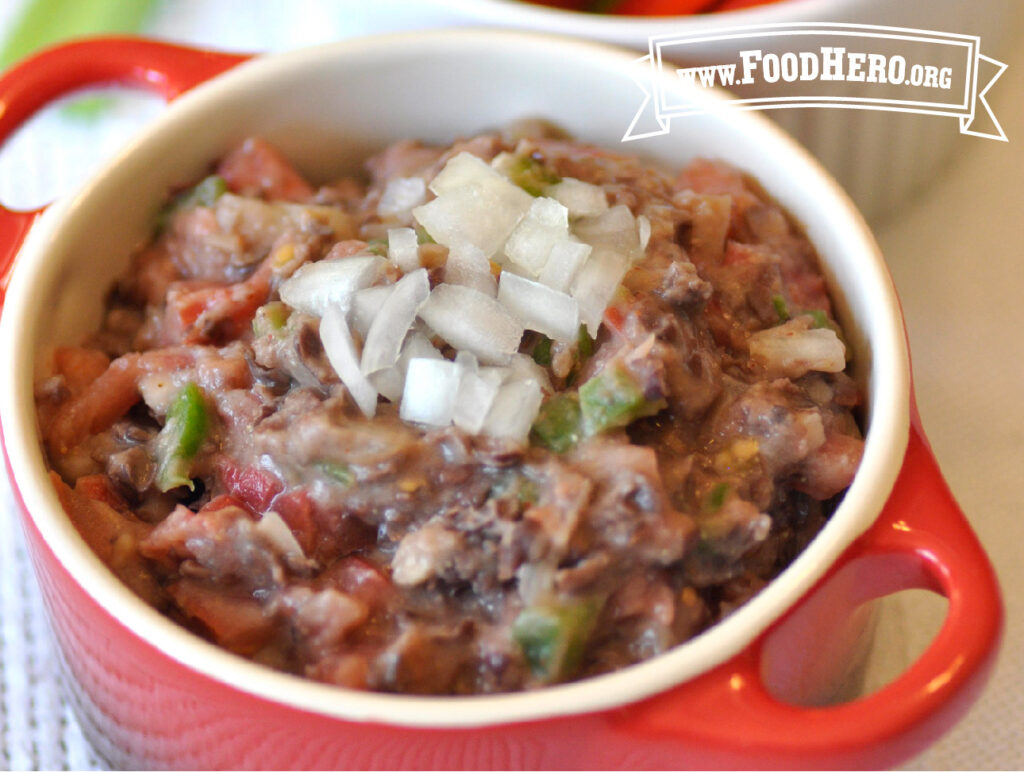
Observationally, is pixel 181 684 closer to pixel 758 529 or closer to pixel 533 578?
pixel 533 578

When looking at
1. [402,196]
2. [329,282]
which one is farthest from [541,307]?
[402,196]

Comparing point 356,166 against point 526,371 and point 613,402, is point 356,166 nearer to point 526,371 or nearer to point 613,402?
point 526,371

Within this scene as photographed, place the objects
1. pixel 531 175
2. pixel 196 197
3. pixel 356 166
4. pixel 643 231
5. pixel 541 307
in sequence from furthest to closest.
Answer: pixel 356 166 → pixel 196 197 → pixel 531 175 → pixel 643 231 → pixel 541 307

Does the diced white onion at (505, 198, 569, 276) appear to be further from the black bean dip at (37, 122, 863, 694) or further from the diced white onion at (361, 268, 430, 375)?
the diced white onion at (361, 268, 430, 375)

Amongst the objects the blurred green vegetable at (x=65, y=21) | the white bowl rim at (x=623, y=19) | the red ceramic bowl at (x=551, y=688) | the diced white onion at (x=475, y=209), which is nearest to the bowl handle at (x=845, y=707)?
the red ceramic bowl at (x=551, y=688)

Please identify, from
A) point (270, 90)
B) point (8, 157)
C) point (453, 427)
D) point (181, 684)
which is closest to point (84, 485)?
point (181, 684)
